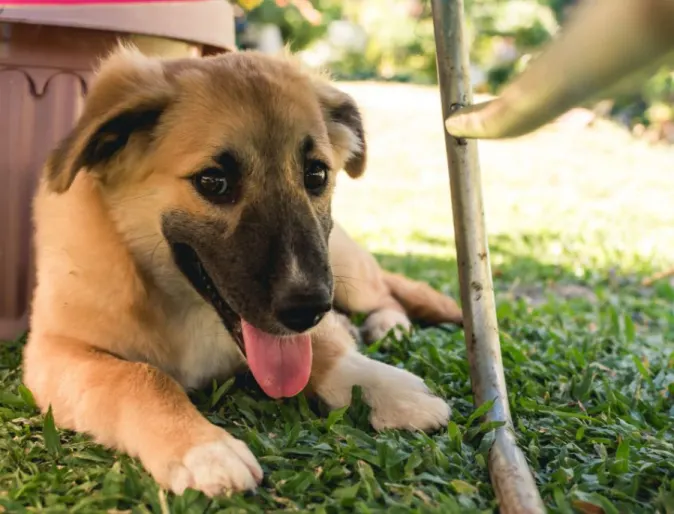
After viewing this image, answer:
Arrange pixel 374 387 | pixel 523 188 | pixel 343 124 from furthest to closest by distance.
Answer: pixel 523 188 → pixel 343 124 → pixel 374 387

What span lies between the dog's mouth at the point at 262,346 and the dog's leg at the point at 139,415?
23 centimetres

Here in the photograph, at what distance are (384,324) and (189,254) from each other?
1181 millimetres

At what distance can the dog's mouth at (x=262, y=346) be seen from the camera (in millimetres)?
2164

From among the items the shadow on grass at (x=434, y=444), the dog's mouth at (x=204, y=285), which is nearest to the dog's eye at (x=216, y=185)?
the dog's mouth at (x=204, y=285)

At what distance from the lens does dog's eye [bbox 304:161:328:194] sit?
92.5 inches

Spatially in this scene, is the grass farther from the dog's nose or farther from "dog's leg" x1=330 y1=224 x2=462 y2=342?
the dog's nose

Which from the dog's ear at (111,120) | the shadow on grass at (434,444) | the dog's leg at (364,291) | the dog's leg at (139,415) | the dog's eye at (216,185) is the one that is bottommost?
the shadow on grass at (434,444)

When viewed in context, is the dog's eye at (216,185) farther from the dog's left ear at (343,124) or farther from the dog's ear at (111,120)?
the dog's left ear at (343,124)

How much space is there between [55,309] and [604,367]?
6.25ft

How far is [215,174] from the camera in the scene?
2184 millimetres

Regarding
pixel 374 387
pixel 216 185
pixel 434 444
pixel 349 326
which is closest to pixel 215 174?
pixel 216 185

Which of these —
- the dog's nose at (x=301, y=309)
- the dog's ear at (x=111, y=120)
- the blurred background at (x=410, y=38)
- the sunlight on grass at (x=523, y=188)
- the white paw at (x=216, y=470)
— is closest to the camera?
the white paw at (x=216, y=470)

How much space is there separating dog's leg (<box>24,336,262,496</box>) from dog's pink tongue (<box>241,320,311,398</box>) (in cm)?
23

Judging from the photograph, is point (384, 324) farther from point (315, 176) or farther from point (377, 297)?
point (315, 176)
